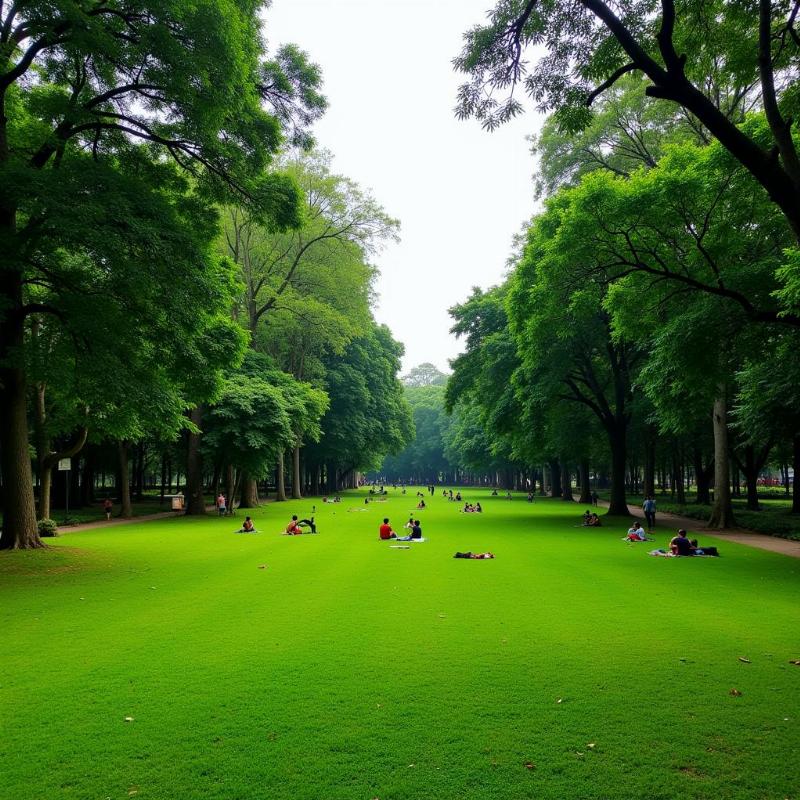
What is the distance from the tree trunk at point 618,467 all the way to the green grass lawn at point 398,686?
59.2 feet

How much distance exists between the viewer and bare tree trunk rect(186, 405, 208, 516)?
104ft

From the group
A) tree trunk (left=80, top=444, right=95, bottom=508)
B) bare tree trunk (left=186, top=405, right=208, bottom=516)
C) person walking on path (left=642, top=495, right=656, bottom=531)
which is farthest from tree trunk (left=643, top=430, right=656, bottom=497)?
tree trunk (left=80, top=444, right=95, bottom=508)

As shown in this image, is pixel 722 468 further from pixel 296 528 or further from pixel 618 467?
pixel 296 528

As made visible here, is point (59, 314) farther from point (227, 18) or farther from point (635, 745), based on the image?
point (635, 745)

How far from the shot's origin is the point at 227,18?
13016 mm

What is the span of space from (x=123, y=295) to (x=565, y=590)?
11962mm

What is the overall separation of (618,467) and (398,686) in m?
28.0

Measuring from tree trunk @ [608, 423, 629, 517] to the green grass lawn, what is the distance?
18031 millimetres

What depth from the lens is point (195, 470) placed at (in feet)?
106

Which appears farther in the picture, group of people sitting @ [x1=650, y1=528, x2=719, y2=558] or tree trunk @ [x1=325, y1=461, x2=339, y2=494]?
tree trunk @ [x1=325, y1=461, x2=339, y2=494]

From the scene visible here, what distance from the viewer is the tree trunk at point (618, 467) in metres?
31.0

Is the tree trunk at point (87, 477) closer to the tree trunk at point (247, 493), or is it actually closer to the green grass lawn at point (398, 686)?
the tree trunk at point (247, 493)

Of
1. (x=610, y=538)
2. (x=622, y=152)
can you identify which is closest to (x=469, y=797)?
(x=610, y=538)

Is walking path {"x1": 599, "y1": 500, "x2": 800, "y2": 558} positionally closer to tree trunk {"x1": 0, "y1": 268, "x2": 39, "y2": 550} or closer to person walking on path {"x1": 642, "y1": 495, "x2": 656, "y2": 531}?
person walking on path {"x1": 642, "y1": 495, "x2": 656, "y2": 531}
